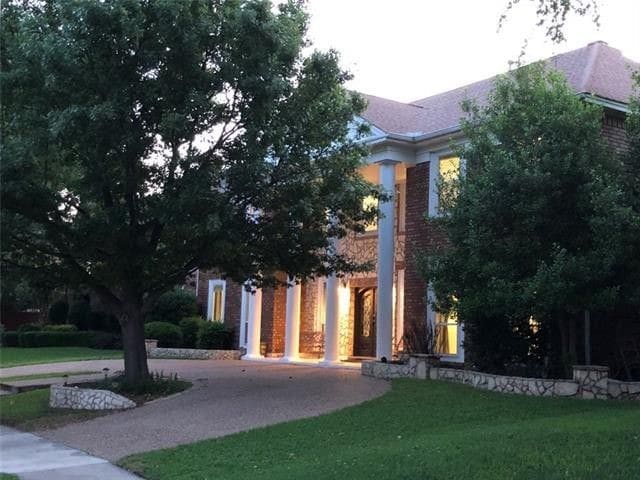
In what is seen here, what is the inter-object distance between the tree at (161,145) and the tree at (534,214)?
262cm

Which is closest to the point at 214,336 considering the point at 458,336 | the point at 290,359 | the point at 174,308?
the point at 174,308

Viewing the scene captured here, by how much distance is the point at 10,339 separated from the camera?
110 feet

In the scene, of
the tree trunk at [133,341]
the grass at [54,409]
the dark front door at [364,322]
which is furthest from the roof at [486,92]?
the grass at [54,409]

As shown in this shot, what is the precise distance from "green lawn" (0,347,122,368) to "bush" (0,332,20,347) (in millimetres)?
1524

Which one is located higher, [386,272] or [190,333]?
[386,272]

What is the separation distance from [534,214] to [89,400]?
8528 mm

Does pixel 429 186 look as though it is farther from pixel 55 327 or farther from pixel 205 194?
pixel 55 327

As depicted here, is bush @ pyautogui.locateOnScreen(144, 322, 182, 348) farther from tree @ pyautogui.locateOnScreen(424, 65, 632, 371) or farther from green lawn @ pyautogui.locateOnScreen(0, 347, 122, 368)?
tree @ pyautogui.locateOnScreen(424, 65, 632, 371)

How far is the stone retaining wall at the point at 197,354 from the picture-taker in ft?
79.7

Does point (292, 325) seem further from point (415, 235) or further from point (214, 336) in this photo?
point (415, 235)

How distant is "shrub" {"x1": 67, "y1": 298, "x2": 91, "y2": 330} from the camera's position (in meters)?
34.7

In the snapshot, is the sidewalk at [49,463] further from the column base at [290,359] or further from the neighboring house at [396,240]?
the column base at [290,359]

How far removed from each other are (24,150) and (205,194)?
3015 mm

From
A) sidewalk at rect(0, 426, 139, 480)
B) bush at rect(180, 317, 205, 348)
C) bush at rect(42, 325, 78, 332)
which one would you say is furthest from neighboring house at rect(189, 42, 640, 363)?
bush at rect(42, 325, 78, 332)
